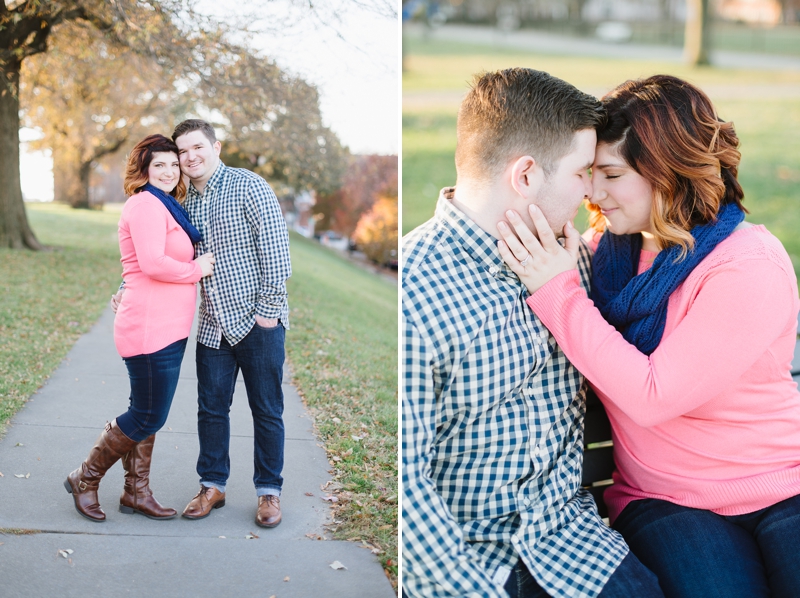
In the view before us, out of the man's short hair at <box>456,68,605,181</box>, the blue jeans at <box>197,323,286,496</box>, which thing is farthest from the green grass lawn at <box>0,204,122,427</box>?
the man's short hair at <box>456,68,605,181</box>

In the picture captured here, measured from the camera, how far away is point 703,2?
53.6ft

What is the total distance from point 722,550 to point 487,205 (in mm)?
1147

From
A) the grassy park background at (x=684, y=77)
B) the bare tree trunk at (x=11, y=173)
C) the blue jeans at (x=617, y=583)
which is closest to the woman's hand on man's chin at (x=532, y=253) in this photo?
the blue jeans at (x=617, y=583)

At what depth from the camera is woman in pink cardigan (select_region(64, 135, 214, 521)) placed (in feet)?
7.41

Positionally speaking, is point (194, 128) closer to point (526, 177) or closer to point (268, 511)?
point (526, 177)

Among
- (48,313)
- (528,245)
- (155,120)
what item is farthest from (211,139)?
(528,245)

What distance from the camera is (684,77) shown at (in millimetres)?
14164

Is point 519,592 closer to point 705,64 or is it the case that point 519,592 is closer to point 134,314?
point 134,314

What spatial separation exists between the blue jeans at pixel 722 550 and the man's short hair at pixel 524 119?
3.54 feet

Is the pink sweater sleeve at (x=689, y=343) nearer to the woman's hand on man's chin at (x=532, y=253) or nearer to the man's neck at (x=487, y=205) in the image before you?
the woman's hand on man's chin at (x=532, y=253)

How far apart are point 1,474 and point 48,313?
1.99 ft

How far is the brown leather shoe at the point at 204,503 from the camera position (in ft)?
7.34

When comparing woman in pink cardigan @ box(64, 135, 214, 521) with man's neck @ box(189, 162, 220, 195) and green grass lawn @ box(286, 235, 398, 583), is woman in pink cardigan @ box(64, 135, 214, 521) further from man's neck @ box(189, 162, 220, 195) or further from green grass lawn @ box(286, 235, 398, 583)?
green grass lawn @ box(286, 235, 398, 583)

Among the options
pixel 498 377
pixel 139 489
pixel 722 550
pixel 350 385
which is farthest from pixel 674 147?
pixel 139 489
